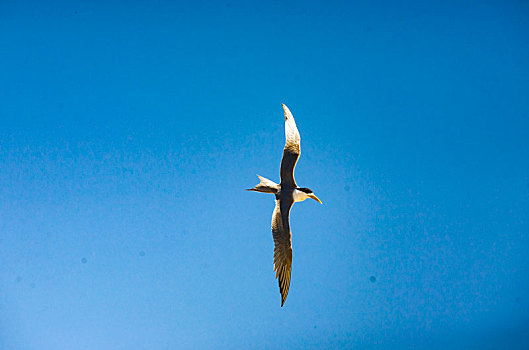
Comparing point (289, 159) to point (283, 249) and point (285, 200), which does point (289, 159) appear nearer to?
point (285, 200)

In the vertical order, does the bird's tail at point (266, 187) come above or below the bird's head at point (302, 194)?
above

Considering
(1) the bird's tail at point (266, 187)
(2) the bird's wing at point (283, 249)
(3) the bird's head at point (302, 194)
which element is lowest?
(2) the bird's wing at point (283, 249)

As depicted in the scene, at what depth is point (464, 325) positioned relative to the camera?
9.68ft

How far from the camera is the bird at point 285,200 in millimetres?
1887

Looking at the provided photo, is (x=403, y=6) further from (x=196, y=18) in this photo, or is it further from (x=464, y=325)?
(x=464, y=325)

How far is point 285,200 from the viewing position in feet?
6.31

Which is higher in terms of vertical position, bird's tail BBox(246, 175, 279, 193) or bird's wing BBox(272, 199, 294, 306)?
bird's tail BBox(246, 175, 279, 193)

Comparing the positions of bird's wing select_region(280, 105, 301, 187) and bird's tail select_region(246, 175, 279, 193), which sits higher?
bird's wing select_region(280, 105, 301, 187)

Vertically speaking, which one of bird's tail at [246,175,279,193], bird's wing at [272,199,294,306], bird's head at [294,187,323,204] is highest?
bird's tail at [246,175,279,193]

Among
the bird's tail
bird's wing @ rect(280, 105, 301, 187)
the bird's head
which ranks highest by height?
bird's wing @ rect(280, 105, 301, 187)

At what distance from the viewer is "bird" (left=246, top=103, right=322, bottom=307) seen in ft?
6.19

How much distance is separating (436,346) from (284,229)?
5.92 ft

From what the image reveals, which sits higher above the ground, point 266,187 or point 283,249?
point 266,187

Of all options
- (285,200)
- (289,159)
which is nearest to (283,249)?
(285,200)
